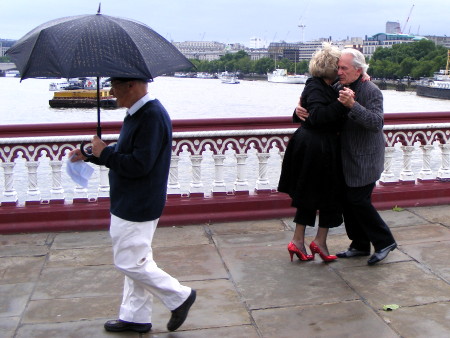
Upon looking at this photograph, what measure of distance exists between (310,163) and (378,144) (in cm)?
52

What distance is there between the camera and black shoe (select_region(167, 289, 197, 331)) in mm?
3596

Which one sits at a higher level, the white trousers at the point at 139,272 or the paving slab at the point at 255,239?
the white trousers at the point at 139,272

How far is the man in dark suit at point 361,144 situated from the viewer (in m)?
4.35

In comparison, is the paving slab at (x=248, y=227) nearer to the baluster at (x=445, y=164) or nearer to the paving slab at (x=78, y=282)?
the paving slab at (x=78, y=282)

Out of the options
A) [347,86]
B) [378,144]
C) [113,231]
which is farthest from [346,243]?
[113,231]

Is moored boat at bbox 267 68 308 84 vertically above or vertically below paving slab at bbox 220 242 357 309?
below

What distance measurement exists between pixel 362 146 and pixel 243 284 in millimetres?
1284

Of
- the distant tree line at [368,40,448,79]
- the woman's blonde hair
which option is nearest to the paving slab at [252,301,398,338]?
the woman's blonde hair

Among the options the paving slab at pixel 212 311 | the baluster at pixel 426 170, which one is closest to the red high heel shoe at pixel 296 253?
the paving slab at pixel 212 311

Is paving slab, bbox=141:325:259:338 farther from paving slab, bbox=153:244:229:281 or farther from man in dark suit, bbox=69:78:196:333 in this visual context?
paving slab, bbox=153:244:229:281

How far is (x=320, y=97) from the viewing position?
4441 mm

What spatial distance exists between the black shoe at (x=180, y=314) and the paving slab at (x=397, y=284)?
3.99 feet

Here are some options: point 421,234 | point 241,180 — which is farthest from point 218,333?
point 241,180

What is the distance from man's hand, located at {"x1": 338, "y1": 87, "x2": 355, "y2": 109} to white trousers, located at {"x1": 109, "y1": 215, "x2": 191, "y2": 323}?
159 centimetres
